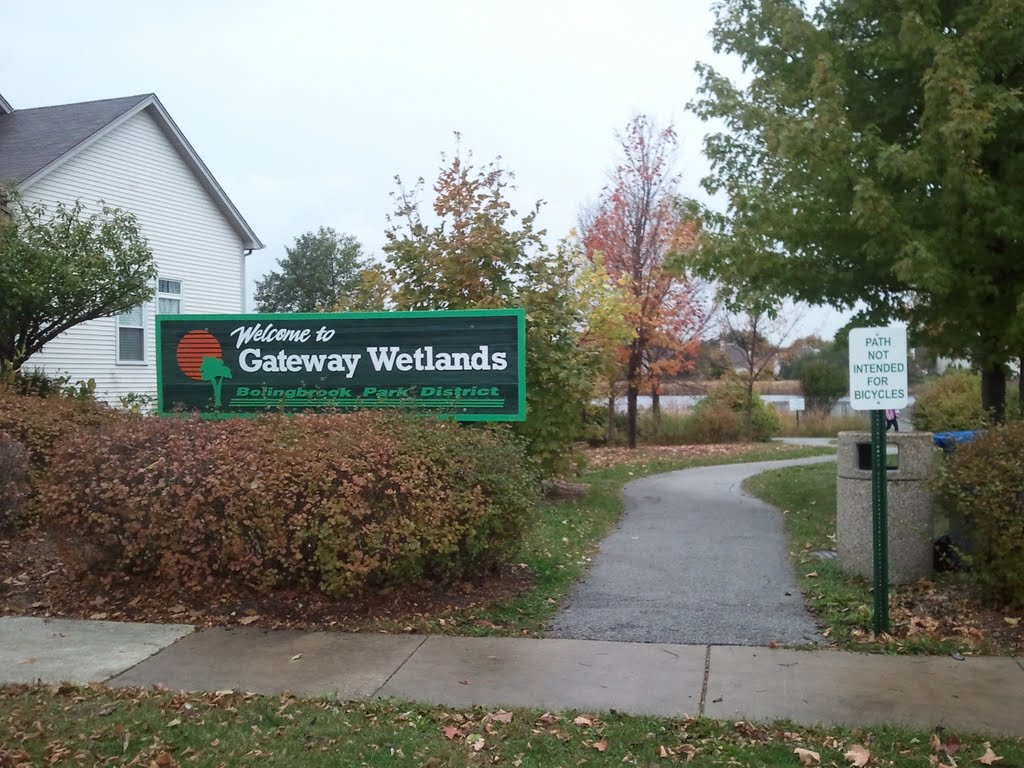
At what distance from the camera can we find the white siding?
18312mm

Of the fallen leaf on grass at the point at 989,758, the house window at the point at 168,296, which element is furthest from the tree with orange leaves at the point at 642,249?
the fallen leaf on grass at the point at 989,758

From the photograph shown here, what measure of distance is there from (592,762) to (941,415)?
19.8m

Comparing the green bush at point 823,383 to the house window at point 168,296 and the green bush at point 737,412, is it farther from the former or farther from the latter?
the house window at point 168,296

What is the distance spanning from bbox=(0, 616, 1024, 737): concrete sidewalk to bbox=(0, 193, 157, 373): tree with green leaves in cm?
738

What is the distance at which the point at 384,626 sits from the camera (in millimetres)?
6902

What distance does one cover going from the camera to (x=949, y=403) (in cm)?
2222

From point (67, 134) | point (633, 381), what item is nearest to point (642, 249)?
point (633, 381)

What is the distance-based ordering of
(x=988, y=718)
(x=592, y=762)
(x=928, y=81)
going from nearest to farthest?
(x=592, y=762) → (x=988, y=718) → (x=928, y=81)

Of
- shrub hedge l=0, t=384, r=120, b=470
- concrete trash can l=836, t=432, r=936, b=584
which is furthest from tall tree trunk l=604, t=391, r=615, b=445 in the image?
concrete trash can l=836, t=432, r=936, b=584

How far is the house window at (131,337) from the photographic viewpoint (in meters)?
19.5

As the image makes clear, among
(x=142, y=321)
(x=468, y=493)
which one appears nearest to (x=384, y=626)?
(x=468, y=493)

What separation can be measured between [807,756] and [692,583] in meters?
3.67

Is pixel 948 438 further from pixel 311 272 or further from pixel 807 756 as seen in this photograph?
pixel 311 272

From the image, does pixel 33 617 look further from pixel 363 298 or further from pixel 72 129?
pixel 72 129
